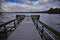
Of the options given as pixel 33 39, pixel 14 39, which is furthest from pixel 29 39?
pixel 14 39

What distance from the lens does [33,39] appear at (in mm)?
4168

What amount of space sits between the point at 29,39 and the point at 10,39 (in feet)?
1.73

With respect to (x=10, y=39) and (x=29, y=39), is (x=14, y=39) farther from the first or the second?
(x=29, y=39)

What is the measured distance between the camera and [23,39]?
419 centimetres

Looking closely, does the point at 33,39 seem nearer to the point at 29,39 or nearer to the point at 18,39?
the point at 29,39

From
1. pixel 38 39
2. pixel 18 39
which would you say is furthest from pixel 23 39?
pixel 38 39

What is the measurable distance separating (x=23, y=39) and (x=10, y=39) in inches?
14.2

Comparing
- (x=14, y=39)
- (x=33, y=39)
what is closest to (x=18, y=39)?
(x=14, y=39)

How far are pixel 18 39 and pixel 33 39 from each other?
0.41 m

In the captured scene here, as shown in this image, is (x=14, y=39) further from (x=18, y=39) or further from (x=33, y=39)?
(x=33, y=39)

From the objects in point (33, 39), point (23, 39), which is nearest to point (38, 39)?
point (33, 39)

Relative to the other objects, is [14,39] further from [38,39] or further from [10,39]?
[38,39]

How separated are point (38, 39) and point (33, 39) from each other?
14 centimetres

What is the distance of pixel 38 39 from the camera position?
4188 mm
